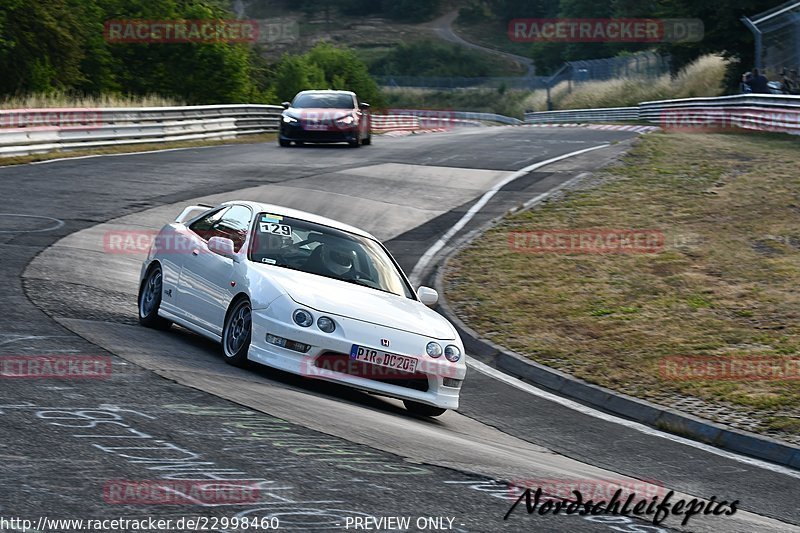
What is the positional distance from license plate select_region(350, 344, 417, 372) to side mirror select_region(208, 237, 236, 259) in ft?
5.54

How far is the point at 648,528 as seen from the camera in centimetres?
580

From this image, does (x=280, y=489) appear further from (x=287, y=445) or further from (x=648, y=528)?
(x=648, y=528)

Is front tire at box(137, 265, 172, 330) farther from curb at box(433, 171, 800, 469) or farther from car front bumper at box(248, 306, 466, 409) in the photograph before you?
curb at box(433, 171, 800, 469)

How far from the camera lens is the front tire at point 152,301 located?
10828 mm

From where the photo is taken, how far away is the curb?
29.5ft

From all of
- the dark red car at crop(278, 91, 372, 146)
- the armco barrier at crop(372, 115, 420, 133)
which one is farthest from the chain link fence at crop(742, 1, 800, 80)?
the armco barrier at crop(372, 115, 420, 133)

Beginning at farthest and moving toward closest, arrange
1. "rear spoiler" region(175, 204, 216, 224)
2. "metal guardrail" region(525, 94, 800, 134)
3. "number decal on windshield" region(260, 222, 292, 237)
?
"metal guardrail" region(525, 94, 800, 134), "rear spoiler" region(175, 204, 216, 224), "number decal on windshield" region(260, 222, 292, 237)

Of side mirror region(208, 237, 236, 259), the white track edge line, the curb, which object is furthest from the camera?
the white track edge line

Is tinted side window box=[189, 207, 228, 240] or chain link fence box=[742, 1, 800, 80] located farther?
chain link fence box=[742, 1, 800, 80]

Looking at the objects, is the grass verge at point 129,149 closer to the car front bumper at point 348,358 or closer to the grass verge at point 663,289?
the grass verge at point 663,289

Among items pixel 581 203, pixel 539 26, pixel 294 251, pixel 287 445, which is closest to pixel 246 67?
pixel 581 203

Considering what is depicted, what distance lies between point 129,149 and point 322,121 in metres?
5.71

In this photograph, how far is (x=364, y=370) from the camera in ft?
29.2

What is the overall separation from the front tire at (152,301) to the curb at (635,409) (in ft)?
11.7
